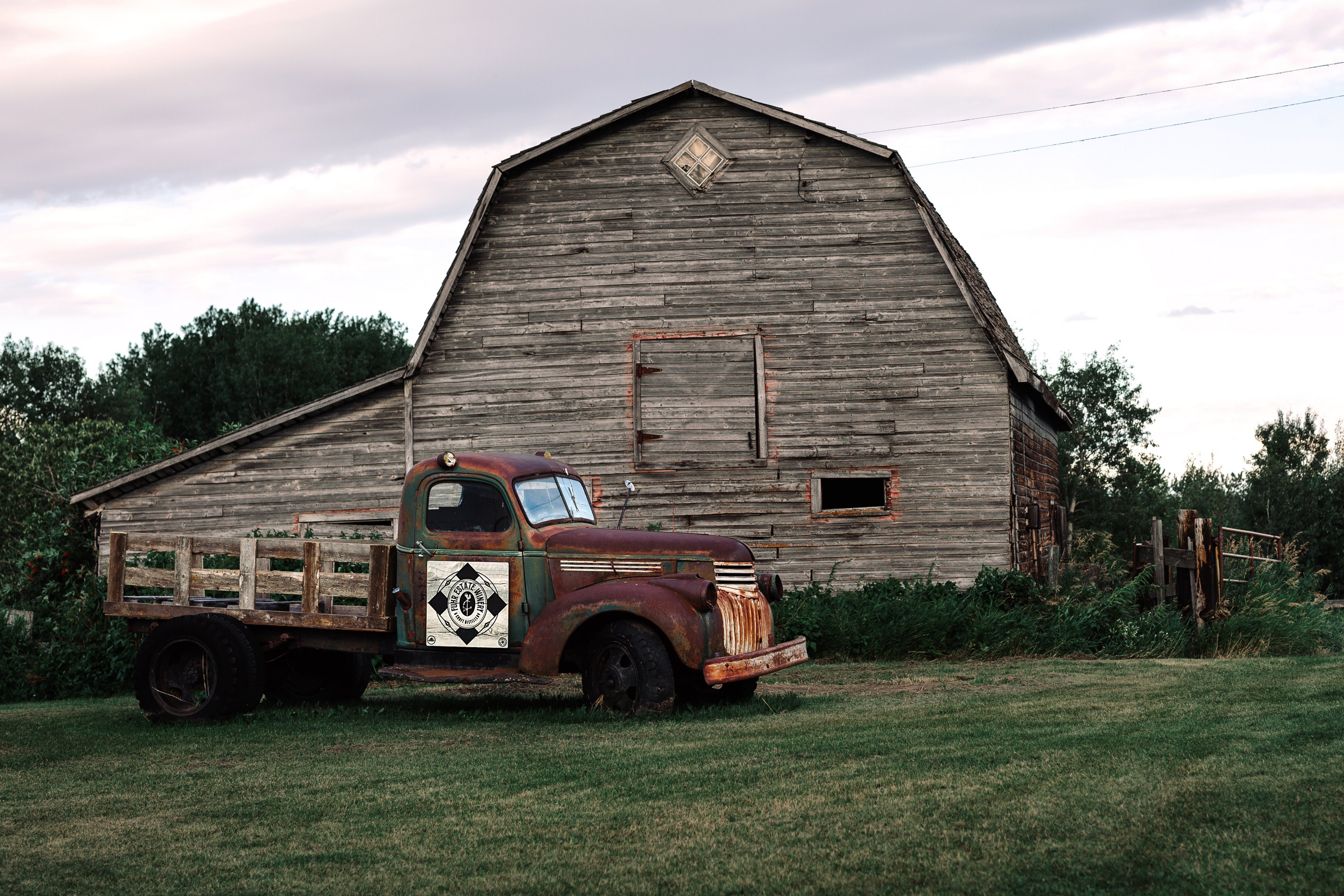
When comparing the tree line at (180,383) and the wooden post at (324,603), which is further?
the tree line at (180,383)

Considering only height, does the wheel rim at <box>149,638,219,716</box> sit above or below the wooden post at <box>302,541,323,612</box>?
below

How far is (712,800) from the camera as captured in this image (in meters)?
6.16

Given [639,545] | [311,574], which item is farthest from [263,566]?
[639,545]

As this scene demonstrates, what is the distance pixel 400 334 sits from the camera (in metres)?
60.5

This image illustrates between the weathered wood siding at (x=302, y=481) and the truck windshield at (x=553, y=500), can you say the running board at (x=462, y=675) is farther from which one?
the weathered wood siding at (x=302, y=481)

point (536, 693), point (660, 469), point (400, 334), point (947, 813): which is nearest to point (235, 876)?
point (947, 813)

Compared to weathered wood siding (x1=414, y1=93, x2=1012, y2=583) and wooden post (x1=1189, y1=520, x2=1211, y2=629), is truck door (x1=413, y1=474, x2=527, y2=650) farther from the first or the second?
wooden post (x1=1189, y1=520, x2=1211, y2=629)

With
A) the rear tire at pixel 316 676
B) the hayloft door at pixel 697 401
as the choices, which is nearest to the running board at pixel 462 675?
the rear tire at pixel 316 676

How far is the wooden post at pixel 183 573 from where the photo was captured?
10.6m

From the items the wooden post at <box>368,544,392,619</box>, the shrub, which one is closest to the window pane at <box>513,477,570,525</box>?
the wooden post at <box>368,544,392,619</box>

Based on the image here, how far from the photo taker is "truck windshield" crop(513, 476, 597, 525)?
10305mm

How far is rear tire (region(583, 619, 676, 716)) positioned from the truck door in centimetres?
78

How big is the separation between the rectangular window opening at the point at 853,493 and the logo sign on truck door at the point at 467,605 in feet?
26.1

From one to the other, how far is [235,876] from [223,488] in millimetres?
13946
